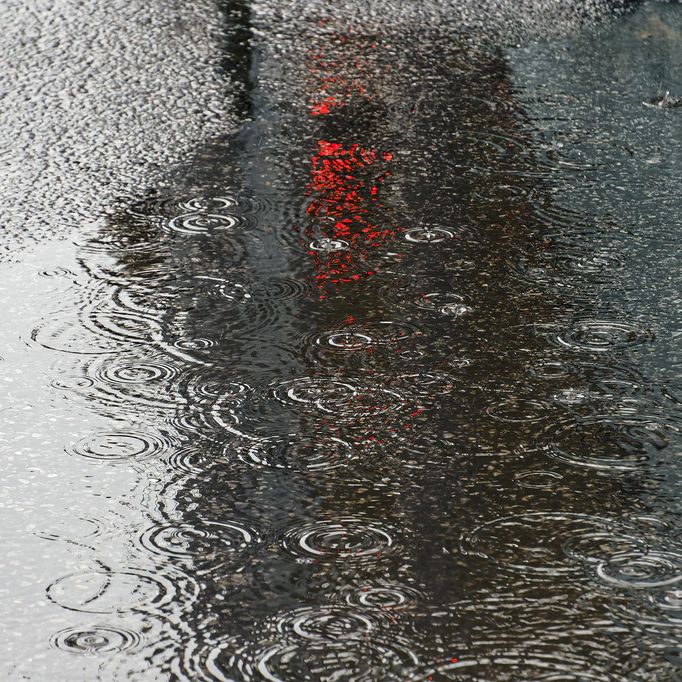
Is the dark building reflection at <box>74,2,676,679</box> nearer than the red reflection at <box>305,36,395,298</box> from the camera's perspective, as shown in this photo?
Yes

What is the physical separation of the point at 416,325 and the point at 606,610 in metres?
1.31

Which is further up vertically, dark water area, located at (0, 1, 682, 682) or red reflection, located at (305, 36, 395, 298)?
red reflection, located at (305, 36, 395, 298)

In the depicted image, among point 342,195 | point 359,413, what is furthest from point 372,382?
point 342,195

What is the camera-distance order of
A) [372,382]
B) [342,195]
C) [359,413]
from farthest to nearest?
[342,195], [372,382], [359,413]

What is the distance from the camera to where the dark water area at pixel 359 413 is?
80.2 inches

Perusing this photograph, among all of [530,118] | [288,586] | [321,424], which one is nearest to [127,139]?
[530,118]

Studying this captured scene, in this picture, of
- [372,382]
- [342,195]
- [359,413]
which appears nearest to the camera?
[359,413]

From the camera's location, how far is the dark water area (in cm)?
204

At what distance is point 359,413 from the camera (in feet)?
9.09

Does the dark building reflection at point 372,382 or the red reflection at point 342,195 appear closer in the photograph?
the dark building reflection at point 372,382

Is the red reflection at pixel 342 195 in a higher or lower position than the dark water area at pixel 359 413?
higher

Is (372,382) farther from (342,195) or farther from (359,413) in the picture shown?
(342,195)

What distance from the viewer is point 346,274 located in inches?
140

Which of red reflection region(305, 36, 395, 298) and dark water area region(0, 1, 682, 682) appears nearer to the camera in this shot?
dark water area region(0, 1, 682, 682)
